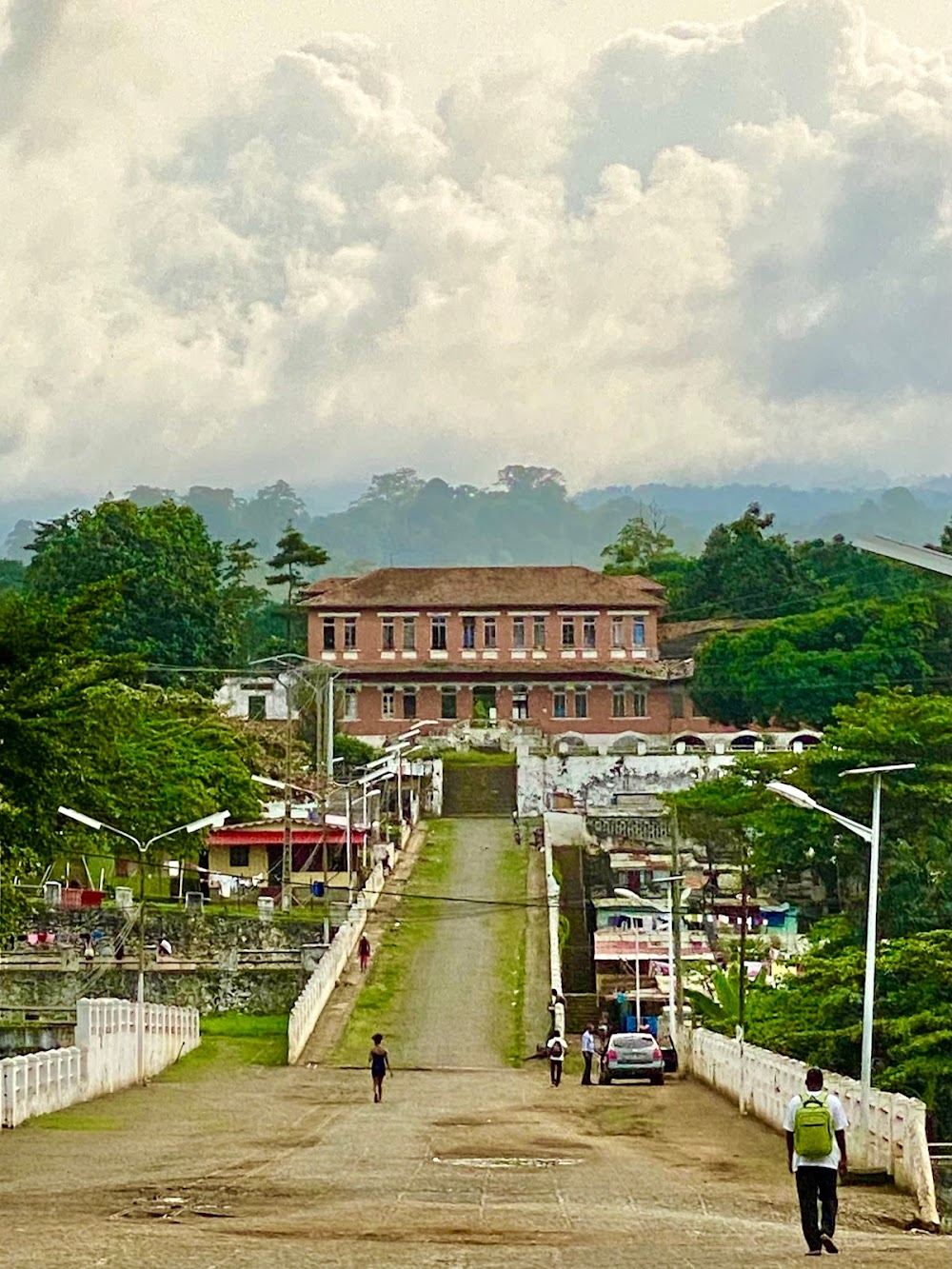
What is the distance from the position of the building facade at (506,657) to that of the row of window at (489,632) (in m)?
0.04

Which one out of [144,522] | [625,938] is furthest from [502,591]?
[625,938]

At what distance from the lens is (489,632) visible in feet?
304

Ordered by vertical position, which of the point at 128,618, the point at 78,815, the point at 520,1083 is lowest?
the point at 520,1083

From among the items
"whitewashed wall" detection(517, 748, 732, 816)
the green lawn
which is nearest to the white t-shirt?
the green lawn

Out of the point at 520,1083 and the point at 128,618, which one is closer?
the point at 520,1083

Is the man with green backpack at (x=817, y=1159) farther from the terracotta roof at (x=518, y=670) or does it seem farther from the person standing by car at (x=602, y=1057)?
the terracotta roof at (x=518, y=670)

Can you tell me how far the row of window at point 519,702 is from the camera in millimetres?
90812

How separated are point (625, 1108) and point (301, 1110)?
15.9 feet

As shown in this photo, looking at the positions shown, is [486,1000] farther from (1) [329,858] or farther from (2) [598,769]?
(2) [598,769]

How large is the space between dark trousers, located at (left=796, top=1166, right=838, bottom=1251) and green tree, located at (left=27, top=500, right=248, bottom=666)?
73.0 m

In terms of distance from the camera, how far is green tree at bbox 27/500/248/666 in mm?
89375

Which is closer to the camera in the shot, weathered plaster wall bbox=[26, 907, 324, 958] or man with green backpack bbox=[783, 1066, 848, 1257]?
man with green backpack bbox=[783, 1066, 848, 1257]

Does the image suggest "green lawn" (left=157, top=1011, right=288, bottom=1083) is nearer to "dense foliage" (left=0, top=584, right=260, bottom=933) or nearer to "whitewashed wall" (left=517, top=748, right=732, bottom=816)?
"dense foliage" (left=0, top=584, right=260, bottom=933)

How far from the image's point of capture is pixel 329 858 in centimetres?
6775
